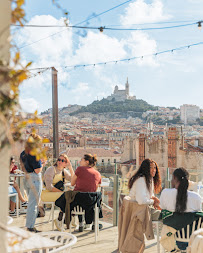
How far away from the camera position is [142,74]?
70.1 meters

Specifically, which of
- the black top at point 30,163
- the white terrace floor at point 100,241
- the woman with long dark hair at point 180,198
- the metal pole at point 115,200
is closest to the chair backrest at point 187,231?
the woman with long dark hair at point 180,198

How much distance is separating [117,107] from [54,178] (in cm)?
5648

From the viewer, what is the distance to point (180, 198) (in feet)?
10.1

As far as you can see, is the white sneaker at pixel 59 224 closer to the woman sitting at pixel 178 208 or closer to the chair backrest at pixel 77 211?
the chair backrest at pixel 77 211

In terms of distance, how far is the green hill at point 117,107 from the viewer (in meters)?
55.9

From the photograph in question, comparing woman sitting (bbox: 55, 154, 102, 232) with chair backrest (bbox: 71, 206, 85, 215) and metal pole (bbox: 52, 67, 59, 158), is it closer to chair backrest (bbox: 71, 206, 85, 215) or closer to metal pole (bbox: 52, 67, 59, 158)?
chair backrest (bbox: 71, 206, 85, 215)

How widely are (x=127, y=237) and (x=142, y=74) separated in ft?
222

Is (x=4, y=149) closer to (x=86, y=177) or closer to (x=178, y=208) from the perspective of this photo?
(x=178, y=208)

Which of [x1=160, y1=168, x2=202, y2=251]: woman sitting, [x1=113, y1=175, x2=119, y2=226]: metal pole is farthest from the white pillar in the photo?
[x1=113, y1=175, x2=119, y2=226]: metal pole

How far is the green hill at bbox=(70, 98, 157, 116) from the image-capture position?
55875 mm

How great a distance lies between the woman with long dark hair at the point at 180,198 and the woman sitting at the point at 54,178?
1711 millimetres

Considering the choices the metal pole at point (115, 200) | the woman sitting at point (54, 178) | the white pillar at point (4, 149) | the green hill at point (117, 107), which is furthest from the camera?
the green hill at point (117, 107)

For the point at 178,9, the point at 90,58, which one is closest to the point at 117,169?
the point at 178,9

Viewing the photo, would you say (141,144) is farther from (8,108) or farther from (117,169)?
(8,108)
